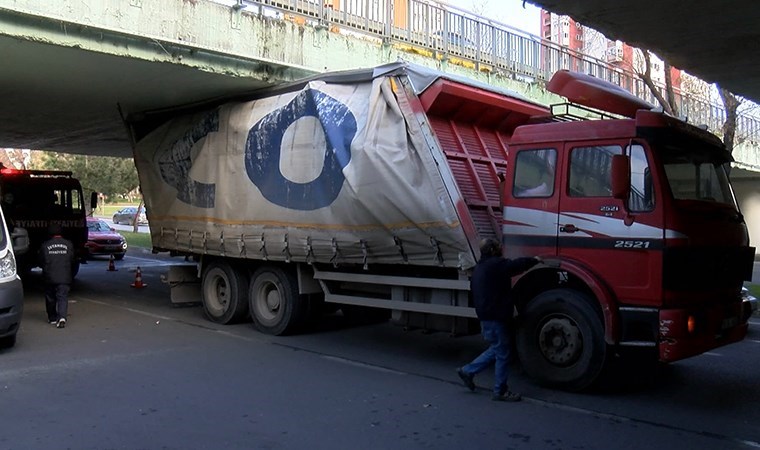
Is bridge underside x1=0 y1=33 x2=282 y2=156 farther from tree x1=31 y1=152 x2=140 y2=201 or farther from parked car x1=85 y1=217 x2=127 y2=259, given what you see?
tree x1=31 y1=152 x2=140 y2=201

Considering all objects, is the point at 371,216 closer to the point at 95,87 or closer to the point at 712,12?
the point at 712,12

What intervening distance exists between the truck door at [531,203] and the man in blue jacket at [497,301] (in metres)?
0.49

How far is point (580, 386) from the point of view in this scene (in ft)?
22.5

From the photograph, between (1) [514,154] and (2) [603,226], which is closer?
(2) [603,226]

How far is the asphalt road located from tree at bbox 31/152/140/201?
2852 cm

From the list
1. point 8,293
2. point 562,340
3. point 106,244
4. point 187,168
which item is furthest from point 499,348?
point 106,244

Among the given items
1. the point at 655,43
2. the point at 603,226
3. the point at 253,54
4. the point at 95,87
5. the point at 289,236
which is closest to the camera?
the point at 603,226

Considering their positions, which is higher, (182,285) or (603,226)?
(603,226)

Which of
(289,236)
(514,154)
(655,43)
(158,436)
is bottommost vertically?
(158,436)

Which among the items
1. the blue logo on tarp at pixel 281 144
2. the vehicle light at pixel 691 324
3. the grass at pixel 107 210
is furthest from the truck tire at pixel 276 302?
the grass at pixel 107 210

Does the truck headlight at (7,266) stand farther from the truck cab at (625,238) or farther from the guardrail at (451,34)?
the truck cab at (625,238)

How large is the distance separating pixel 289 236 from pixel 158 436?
4304mm

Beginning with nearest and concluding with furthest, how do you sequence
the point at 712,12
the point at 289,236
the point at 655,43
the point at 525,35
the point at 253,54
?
the point at 712,12
the point at 655,43
the point at 289,236
the point at 253,54
the point at 525,35

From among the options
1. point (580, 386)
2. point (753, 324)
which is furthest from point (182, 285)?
point (753, 324)
